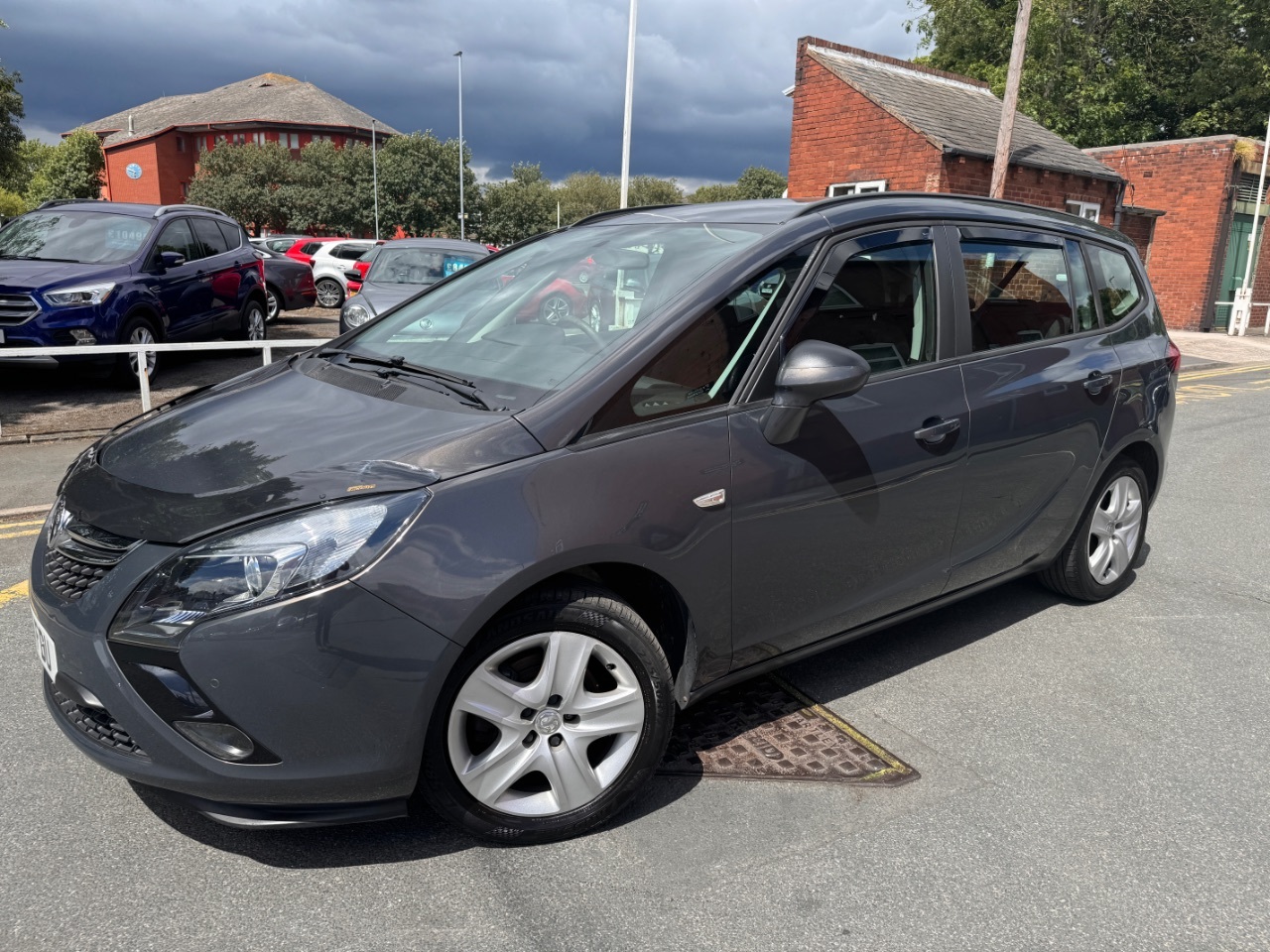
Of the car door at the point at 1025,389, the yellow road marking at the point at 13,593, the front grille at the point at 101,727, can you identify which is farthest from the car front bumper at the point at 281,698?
the yellow road marking at the point at 13,593

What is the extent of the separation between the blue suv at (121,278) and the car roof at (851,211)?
20.3 ft

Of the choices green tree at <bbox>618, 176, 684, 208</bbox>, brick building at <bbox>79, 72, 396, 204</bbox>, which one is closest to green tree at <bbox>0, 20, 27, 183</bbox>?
brick building at <bbox>79, 72, 396, 204</bbox>

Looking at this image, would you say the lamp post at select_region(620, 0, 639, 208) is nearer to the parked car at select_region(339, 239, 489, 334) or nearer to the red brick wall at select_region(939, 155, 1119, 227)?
the parked car at select_region(339, 239, 489, 334)

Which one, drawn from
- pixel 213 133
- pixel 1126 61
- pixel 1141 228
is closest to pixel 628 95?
pixel 1141 228

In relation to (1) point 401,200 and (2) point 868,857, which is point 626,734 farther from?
(1) point 401,200

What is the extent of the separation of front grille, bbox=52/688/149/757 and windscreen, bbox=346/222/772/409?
124cm

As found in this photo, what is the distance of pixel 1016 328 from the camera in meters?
3.82

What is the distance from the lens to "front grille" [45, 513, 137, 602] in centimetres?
240

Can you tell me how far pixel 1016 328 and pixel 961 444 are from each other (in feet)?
2.24

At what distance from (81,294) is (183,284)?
4.69ft

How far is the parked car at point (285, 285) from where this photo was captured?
1457cm

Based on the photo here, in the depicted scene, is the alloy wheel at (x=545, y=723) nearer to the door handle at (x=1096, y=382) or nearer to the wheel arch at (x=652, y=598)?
the wheel arch at (x=652, y=598)

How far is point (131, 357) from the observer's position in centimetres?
951

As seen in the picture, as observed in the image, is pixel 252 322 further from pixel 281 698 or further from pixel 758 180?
pixel 758 180
